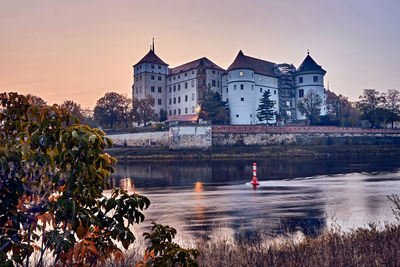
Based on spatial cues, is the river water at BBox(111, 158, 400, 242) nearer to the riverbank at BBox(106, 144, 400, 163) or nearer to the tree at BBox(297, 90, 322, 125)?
the riverbank at BBox(106, 144, 400, 163)

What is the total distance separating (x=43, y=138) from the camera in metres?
2.80

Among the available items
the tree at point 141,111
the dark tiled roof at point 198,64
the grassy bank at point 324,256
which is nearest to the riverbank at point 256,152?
the tree at point 141,111

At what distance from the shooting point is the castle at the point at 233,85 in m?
62.8

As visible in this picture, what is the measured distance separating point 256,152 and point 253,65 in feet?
93.4

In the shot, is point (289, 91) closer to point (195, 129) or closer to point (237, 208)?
point (195, 129)

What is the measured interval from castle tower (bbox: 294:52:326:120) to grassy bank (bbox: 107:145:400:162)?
21.4m

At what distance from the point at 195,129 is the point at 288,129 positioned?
59.2ft

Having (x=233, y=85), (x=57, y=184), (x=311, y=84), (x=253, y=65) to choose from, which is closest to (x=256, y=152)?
(x=233, y=85)

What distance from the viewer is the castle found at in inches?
2474

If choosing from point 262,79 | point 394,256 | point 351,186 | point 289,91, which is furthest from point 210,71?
point 394,256

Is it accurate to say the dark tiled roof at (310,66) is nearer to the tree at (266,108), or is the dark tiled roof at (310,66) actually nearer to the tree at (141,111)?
the tree at (266,108)

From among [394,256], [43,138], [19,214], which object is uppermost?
[43,138]

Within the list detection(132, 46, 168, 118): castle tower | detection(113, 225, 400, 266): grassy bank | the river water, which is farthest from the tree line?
detection(113, 225, 400, 266): grassy bank

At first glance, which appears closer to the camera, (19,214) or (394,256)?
(19,214)
